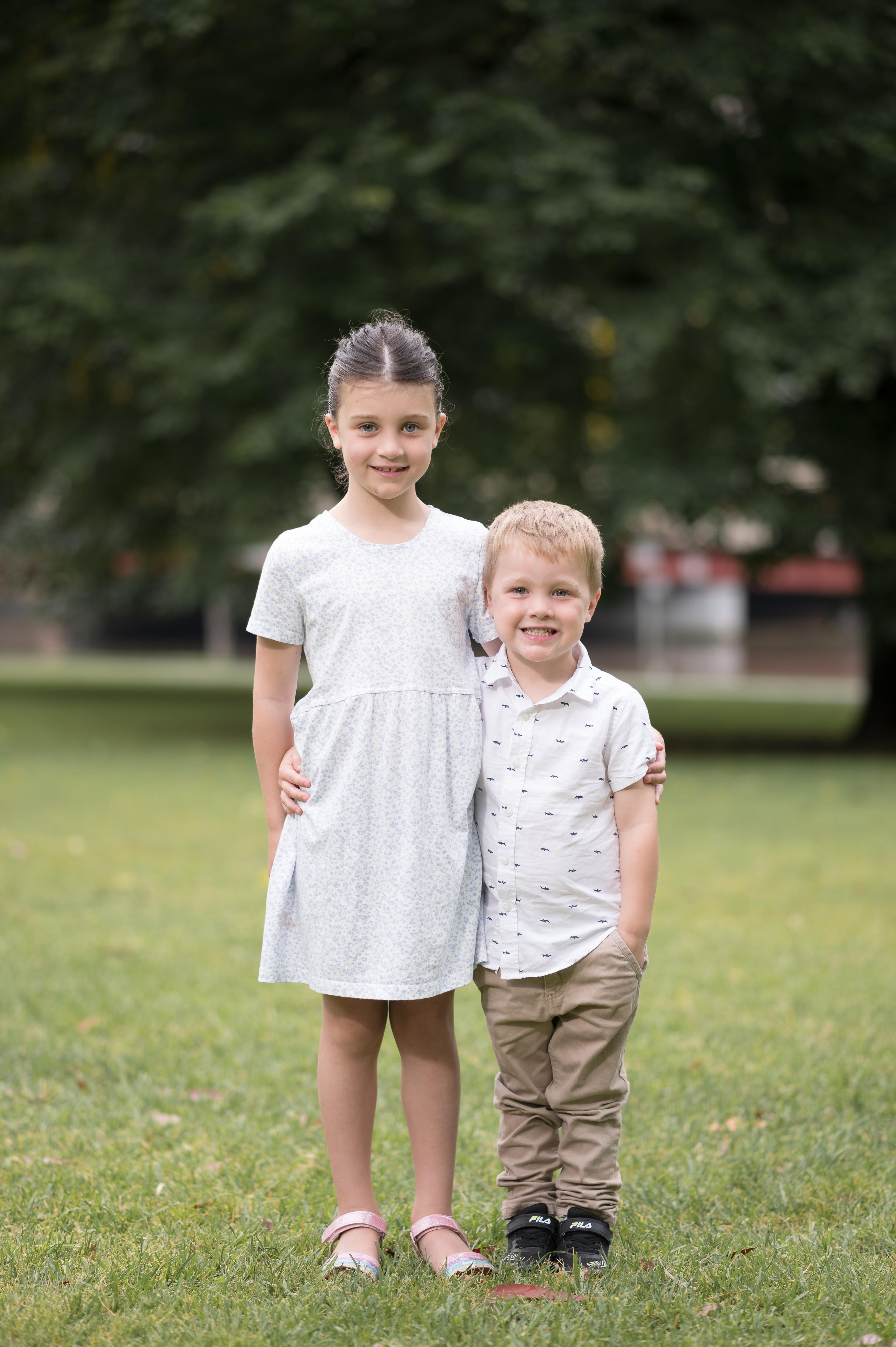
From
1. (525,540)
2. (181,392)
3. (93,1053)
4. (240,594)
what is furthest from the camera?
(240,594)

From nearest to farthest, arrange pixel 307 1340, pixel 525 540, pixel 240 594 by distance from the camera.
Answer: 1. pixel 307 1340
2. pixel 525 540
3. pixel 240 594

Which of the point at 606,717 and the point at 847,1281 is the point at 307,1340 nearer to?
the point at 847,1281

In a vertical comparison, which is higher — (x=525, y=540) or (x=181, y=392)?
(x=181, y=392)

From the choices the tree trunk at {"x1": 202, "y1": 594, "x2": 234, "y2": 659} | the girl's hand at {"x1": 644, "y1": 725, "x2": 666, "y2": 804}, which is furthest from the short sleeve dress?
the tree trunk at {"x1": 202, "y1": 594, "x2": 234, "y2": 659}

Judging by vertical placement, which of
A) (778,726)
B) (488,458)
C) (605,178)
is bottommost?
(778,726)

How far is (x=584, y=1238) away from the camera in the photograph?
9.49ft

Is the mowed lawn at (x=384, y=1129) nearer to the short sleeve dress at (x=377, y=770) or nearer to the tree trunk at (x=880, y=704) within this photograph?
the short sleeve dress at (x=377, y=770)

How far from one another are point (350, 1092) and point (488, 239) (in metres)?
9.99

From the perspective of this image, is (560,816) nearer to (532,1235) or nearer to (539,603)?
(539,603)

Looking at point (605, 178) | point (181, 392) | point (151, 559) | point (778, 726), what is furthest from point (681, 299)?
point (151, 559)

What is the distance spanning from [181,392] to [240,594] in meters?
3.99

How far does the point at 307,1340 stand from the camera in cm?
257

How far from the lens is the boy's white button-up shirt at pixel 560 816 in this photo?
280 cm

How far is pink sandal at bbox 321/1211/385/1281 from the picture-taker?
9.34 feet
